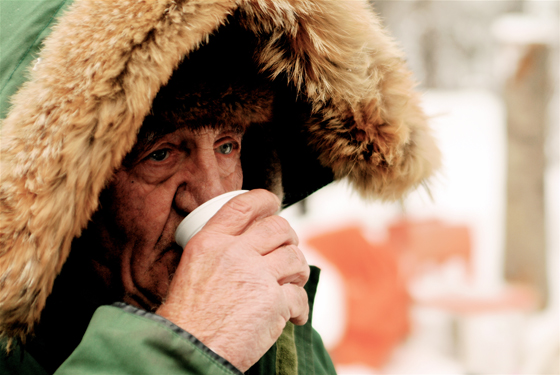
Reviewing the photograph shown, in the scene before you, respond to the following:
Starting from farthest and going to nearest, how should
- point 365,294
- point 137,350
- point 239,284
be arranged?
point 365,294 < point 239,284 < point 137,350

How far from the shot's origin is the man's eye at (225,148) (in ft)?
4.57

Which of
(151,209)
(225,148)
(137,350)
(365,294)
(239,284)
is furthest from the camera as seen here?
(365,294)

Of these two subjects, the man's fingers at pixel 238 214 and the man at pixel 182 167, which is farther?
the man's fingers at pixel 238 214

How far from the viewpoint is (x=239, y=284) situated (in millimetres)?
964

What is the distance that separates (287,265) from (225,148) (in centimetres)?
49

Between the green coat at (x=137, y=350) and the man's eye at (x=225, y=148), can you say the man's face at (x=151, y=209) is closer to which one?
the man's eye at (x=225, y=148)

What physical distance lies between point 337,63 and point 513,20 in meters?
5.63

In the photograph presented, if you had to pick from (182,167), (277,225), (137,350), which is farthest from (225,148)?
(137,350)

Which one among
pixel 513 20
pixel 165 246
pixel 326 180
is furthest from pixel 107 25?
pixel 513 20

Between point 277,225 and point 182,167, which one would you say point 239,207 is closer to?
point 277,225

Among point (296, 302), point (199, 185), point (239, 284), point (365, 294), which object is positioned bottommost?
point (365, 294)

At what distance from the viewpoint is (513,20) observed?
5.88 metres

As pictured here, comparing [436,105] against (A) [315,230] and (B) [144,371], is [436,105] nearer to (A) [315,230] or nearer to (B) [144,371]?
(A) [315,230]


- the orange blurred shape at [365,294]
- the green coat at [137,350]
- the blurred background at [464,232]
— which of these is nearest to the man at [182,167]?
the green coat at [137,350]
